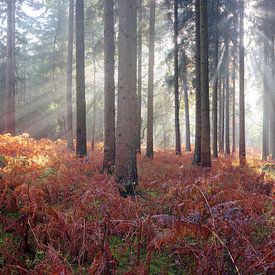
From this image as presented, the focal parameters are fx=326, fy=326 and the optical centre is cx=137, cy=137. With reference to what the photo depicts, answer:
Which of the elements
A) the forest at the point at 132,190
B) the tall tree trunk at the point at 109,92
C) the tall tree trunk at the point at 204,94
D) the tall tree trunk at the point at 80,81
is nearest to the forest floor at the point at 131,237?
the forest at the point at 132,190

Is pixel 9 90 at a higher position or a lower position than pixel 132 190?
higher

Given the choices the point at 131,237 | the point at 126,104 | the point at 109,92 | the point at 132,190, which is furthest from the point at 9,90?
the point at 131,237

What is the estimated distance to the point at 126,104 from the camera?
7973 millimetres

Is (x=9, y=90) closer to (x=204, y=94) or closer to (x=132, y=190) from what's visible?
(x=204, y=94)

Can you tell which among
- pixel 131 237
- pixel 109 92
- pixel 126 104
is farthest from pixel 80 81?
pixel 131 237

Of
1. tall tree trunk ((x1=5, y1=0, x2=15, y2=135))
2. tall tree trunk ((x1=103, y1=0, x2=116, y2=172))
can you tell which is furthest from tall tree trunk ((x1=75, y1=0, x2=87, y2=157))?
tall tree trunk ((x1=5, y1=0, x2=15, y2=135))

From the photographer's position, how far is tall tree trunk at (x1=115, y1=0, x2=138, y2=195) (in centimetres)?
791

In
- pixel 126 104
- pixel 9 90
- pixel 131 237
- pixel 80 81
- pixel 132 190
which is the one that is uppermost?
pixel 9 90

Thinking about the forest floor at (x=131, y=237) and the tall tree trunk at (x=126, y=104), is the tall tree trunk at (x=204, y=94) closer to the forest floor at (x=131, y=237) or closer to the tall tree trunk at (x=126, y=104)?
the tall tree trunk at (x=126, y=104)

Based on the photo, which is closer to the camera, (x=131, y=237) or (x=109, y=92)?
(x=131, y=237)

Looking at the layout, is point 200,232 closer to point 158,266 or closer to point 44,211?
point 158,266

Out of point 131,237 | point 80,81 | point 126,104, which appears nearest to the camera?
point 131,237

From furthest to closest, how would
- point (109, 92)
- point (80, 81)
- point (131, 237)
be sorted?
point (80, 81), point (109, 92), point (131, 237)

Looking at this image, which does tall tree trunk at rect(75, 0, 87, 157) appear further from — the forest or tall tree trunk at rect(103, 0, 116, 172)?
tall tree trunk at rect(103, 0, 116, 172)
